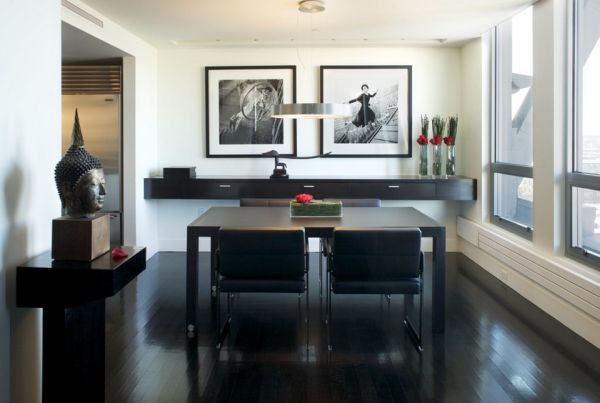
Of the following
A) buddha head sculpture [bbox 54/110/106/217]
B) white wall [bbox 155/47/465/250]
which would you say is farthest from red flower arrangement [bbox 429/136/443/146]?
buddha head sculpture [bbox 54/110/106/217]

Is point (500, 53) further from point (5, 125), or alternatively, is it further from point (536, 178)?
point (5, 125)

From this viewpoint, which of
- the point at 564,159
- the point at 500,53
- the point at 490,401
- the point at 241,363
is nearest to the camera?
the point at 490,401

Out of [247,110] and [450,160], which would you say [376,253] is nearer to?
[450,160]

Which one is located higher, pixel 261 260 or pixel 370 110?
pixel 370 110

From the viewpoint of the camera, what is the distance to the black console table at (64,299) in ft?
6.38

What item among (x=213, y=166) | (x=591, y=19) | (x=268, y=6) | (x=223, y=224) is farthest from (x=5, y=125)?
(x=213, y=166)

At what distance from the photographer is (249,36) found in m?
5.59

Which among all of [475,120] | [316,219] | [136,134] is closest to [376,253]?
[316,219]

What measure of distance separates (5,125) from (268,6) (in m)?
2.92

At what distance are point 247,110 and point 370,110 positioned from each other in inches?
58.1

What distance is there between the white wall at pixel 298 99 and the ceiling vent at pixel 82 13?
164cm

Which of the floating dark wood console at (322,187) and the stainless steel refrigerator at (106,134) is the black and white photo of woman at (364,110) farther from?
the stainless steel refrigerator at (106,134)

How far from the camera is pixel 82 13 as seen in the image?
14.1ft

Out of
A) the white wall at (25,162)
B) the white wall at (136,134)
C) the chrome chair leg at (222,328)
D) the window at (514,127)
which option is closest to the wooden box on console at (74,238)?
the white wall at (25,162)
